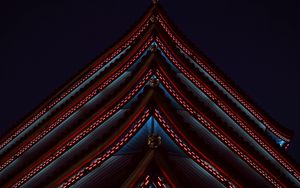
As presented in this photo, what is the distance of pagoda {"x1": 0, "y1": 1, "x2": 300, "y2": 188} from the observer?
521cm

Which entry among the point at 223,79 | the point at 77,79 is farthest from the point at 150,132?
the point at 77,79

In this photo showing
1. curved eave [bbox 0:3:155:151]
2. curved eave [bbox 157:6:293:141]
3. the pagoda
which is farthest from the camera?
curved eave [bbox 0:3:155:151]

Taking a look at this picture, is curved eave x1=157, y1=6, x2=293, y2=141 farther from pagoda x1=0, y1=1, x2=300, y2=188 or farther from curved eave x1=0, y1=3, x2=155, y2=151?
curved eave x1=0, y1=3, x2=155, y2=151

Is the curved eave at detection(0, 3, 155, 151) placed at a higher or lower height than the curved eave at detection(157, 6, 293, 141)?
higher

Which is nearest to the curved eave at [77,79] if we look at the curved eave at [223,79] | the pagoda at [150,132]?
the pagoda at [150,132]

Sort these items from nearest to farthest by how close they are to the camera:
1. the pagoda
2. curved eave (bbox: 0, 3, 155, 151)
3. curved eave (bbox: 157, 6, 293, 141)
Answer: the pagoda, curved eave (bbox: 157, 6, 293, 141), curved eave (bbox: 0, 3, 155, 151)

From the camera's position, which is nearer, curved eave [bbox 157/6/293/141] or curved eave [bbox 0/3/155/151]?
curved eave [bbox 157/6/293/141]

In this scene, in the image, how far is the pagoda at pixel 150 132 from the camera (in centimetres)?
521

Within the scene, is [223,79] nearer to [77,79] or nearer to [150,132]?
[77,79]

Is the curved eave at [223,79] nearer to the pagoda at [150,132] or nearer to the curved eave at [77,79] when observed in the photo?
the pagoda at [150,132]

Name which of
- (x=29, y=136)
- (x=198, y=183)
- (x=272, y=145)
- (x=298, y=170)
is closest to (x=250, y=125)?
(x=272, y=145)

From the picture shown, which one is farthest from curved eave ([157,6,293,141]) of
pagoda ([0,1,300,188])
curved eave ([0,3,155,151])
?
curved eave ([0,3,155,151])

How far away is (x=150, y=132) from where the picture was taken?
5312 millimetres

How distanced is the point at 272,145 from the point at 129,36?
5.89 meters
